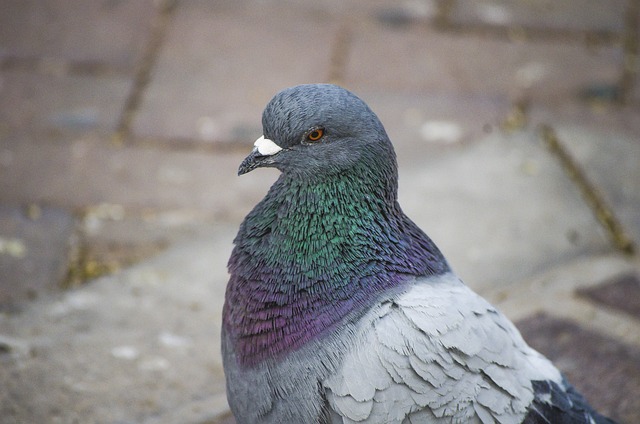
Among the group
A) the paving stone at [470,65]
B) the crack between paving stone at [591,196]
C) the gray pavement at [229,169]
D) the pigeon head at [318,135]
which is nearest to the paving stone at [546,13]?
the gray pavement at [229,169]

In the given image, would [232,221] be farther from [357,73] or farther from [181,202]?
[357,73]

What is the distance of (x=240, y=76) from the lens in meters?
4.86

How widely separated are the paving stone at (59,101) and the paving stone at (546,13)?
7.78ft

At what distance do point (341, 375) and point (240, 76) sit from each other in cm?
302

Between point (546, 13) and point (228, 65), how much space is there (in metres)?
2.26

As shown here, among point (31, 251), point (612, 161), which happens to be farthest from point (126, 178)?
point (612, 161)

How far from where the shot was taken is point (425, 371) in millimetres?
2166

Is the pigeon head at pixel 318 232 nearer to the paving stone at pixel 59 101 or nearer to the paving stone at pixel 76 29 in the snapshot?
the paving stone at pixel 59 101

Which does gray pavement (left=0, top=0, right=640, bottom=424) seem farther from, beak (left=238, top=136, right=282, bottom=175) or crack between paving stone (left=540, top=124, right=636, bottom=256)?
beak (left=238, top=136, right=282, bottom=175)

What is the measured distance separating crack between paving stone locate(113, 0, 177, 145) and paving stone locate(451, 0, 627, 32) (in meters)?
1.94

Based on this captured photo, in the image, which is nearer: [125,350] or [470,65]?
[125,350]

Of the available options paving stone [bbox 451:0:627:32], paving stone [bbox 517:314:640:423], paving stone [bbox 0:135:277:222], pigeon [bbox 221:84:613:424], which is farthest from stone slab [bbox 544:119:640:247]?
pigeon [bbox 221:84:613:424]

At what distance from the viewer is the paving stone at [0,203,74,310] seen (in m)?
3.45

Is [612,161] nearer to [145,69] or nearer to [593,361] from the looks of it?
[593,361]
